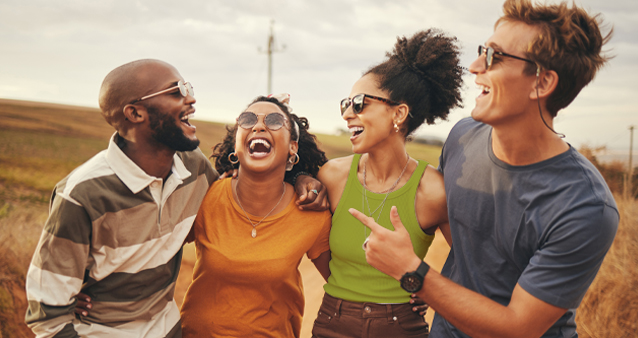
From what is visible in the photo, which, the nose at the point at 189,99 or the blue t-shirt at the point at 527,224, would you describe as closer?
the blue t-shirt at the point at 527,224

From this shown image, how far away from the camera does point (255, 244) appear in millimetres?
2963

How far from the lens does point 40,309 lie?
229cm

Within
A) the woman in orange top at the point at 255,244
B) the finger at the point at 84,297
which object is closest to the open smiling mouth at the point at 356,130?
the woman in orange top at the point at 255,244

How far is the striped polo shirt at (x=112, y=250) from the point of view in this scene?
228 cm

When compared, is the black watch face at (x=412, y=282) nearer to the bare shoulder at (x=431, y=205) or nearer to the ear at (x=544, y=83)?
the bare shoulder at (x=431, y=205)

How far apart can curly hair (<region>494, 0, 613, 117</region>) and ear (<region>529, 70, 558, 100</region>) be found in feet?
0.10

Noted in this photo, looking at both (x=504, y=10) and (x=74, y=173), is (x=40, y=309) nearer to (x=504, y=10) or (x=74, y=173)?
(x=74, y=173)

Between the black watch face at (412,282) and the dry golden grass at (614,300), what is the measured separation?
424 centimetres

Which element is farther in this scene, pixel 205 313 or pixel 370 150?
pixel 370 150

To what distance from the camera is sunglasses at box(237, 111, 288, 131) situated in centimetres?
317

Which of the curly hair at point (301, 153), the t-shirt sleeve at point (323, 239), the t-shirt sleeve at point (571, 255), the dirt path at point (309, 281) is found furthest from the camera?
the dirt path at point (309, 281)

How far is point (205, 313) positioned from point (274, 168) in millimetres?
1176

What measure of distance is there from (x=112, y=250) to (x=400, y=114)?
2.26 m

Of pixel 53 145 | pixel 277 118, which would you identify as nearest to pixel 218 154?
pixel 277 118
